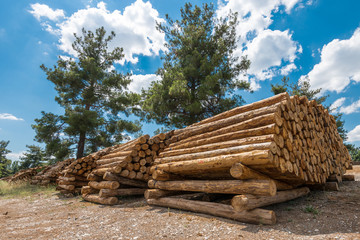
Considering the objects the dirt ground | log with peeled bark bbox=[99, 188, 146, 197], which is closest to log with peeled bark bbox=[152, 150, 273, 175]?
the dirt ground

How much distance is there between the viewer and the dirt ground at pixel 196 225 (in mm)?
3213

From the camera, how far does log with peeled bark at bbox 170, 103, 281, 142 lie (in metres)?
4.28

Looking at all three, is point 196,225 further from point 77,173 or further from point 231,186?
point 77,173

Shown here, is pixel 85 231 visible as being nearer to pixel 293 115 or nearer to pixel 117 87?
pixel 293 115

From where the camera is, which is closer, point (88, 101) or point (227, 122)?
point (227, 122)

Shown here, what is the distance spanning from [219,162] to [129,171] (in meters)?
3.56

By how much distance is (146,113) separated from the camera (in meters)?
19.1

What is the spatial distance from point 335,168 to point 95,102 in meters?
18.5

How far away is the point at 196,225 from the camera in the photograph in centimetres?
370

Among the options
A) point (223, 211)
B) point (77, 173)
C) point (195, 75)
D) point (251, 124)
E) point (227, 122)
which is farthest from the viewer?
point (195, 75)

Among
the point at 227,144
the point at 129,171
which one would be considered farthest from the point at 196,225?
the point at 129,171

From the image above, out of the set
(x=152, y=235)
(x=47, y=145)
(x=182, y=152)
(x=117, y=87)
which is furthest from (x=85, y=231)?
(x=117, y=87)

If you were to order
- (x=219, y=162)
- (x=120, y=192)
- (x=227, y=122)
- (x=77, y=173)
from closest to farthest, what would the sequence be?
(x=219, y=162), (x=227, y=122), (x=120, y=192), (x=77, y=173)

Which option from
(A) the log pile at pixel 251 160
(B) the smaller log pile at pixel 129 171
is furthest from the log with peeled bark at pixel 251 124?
(B) the smaller log pile at pixel 129 171
